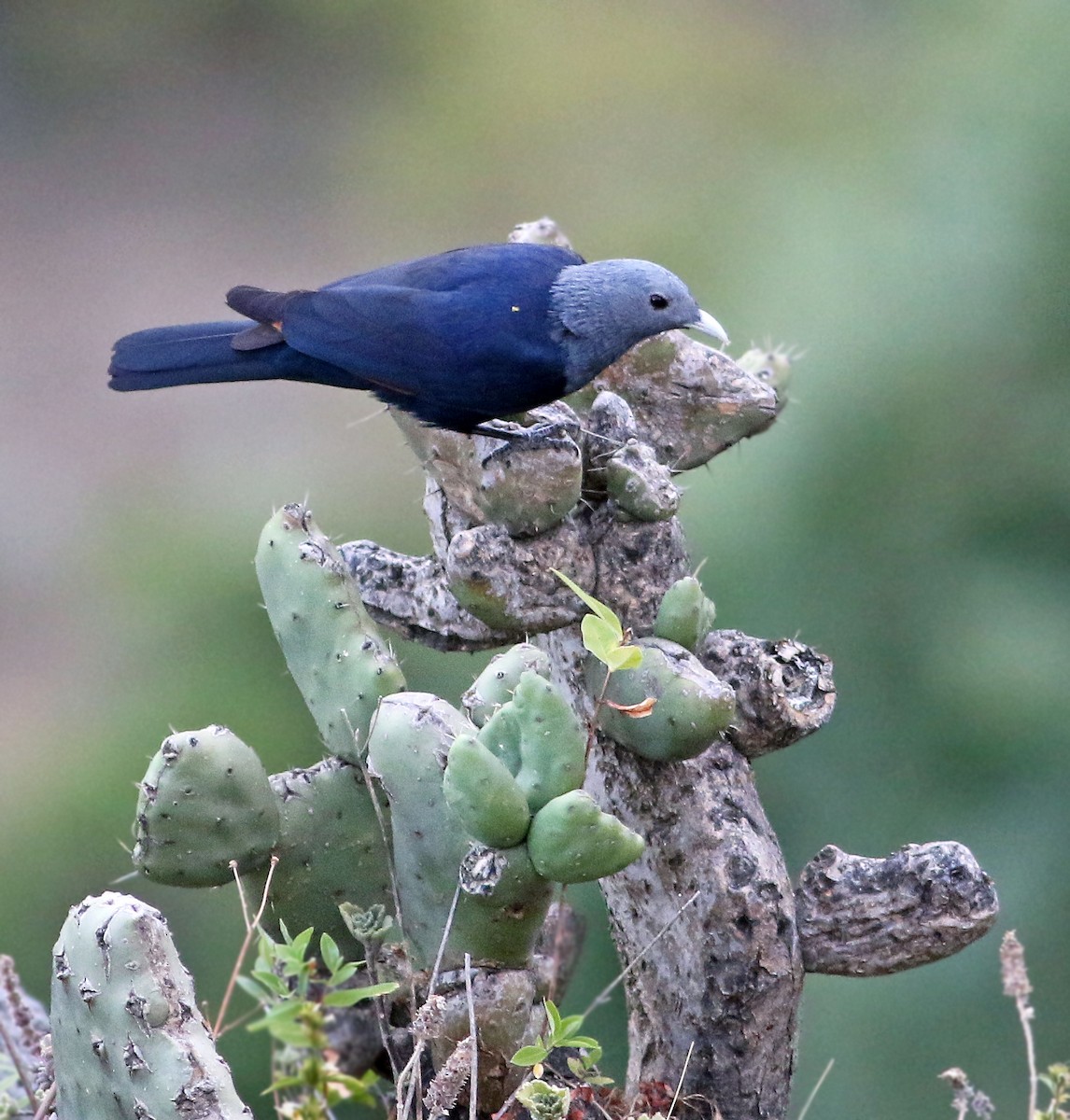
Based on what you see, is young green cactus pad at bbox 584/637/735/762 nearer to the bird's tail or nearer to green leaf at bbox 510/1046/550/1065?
A: green leaf at bbox 510/1046/550/1065

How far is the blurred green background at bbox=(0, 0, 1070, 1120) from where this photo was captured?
2.75m

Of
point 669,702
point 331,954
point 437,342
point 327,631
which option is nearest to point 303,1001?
point 331,954

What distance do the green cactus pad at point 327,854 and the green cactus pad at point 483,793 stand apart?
373 millimetres

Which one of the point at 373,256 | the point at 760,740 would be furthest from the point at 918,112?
the point at 760,740

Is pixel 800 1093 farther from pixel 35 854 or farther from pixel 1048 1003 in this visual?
pixel 35 854

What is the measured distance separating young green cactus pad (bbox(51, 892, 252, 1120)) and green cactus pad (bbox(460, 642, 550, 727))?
1.23 ft

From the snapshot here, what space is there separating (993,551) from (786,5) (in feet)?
11.2

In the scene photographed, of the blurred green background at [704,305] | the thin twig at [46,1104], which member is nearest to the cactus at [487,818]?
the thin twig at [46,1104]

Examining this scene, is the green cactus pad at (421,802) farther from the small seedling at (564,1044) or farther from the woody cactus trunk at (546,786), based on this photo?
the small seedling at (564,1044)

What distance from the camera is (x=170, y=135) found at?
6082 millimetres

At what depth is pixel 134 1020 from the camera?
116 centimetres

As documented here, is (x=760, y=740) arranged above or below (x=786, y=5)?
below

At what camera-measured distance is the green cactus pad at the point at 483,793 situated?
1183mm

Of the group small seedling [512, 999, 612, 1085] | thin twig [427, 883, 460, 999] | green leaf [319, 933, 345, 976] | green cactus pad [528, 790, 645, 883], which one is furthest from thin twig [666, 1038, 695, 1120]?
green leaf [319, 933, 345, 976]
